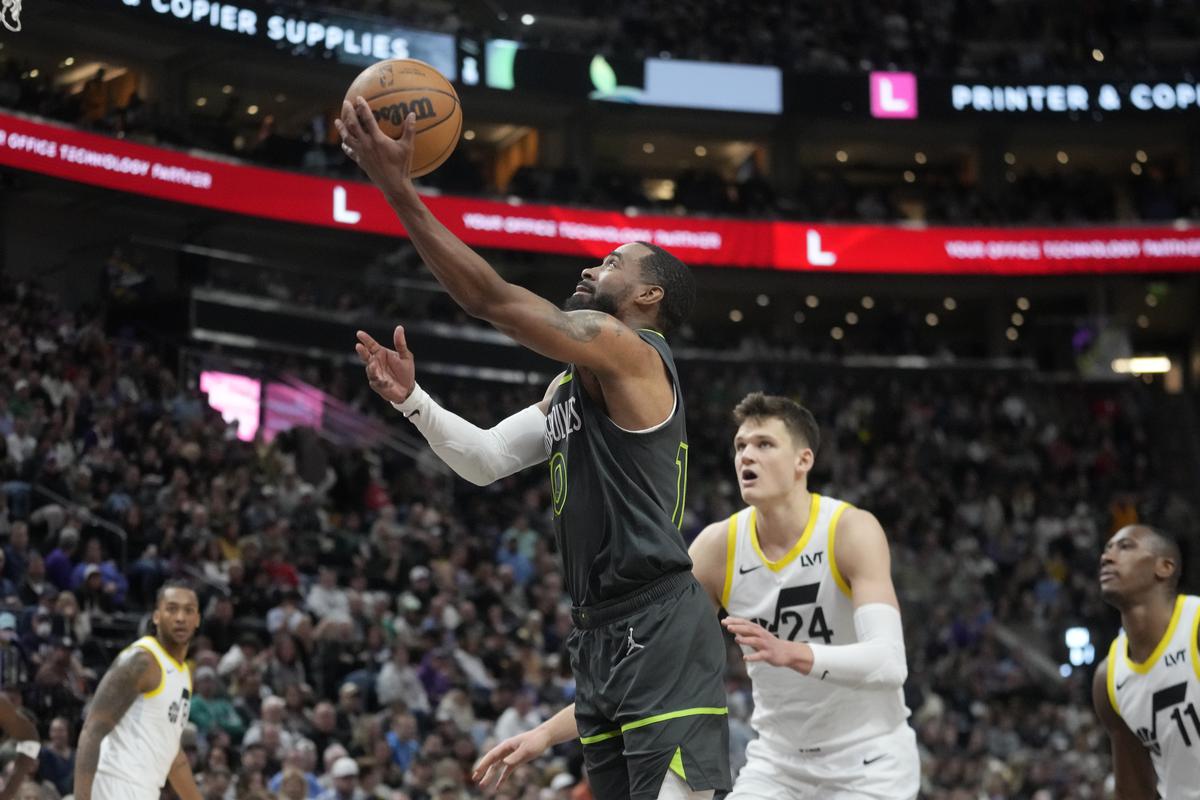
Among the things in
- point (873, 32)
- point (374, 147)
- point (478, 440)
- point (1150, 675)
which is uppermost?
point (873, 32)

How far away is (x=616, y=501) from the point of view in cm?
469

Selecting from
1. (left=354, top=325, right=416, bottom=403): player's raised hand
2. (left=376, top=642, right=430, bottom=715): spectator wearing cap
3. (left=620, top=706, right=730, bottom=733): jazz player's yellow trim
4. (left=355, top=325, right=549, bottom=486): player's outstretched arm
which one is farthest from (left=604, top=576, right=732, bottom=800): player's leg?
(left=376, top=642, right=430, bottom=715): spectator wearing cap

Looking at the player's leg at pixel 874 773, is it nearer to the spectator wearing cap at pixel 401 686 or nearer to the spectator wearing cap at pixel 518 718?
the spectator wearing cap at pixel 518 718

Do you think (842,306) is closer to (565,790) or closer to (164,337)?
(164,337)

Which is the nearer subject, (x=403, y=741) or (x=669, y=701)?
(x=669, y=701)

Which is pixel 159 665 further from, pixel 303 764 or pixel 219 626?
pixel 219 626

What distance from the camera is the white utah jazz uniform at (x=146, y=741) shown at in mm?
7832

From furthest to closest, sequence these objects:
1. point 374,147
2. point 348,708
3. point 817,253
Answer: point 817,253
point 348,708
point 374,147

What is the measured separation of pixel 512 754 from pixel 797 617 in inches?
56.5

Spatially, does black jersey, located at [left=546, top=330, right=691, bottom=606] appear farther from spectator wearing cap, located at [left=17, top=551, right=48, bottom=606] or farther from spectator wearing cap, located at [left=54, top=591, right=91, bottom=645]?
spectator wearing cap, located at [left=17, top=551, right=48, bottom=606]

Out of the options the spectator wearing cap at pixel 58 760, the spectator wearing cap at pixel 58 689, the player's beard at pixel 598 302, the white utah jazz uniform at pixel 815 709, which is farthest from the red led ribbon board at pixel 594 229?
the player's beard at pixel 598 302

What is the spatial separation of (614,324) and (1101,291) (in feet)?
99.5

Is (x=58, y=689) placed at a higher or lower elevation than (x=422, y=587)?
lower

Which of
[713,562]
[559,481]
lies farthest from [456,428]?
[713,562]
